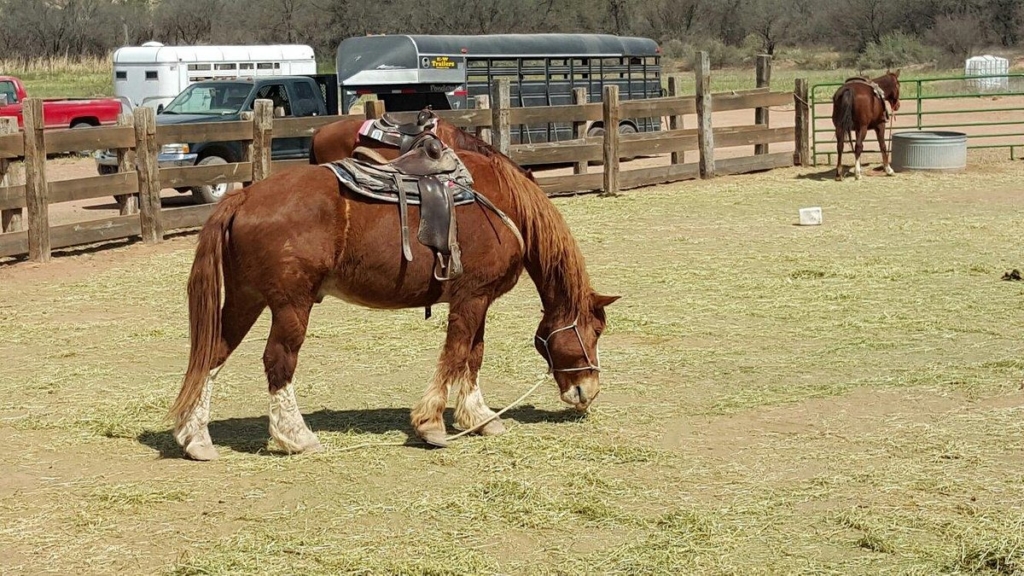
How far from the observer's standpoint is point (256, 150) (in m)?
13.6

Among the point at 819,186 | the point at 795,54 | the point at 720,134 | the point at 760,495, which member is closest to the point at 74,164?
the point at 720,134

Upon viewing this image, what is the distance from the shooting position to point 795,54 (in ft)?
169

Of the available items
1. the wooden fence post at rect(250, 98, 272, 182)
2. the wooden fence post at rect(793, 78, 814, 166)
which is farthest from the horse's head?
the wooden fence post at rect(793, 78, 814, 166)

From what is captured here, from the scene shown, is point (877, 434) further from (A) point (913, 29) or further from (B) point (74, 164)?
(A) point (913, 29)

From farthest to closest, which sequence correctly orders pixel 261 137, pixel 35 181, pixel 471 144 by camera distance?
pixel 261 137
pixel 35 181
pixel 471 144

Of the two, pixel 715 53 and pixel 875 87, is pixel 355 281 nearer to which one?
pixel 875 87

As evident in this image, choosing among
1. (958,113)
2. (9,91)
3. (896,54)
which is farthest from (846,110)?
(896,54)

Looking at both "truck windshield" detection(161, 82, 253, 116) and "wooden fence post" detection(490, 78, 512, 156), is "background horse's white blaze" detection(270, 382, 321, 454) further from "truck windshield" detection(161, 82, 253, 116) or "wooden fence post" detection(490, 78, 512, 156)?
"truck windshield" detection(161, 82, 253, 116)

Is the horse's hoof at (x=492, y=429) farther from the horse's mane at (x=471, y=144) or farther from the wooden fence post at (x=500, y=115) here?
the wooden fence post at (x=500, y=115)

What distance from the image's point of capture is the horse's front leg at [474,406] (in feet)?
18.7

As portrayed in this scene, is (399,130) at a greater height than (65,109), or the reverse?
(65,109)

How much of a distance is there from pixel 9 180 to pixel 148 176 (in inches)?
56.9

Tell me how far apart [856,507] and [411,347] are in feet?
12.4

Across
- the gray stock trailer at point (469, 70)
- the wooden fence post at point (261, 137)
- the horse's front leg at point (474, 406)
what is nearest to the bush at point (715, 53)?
the gray stock trailer at point (469, 70)
